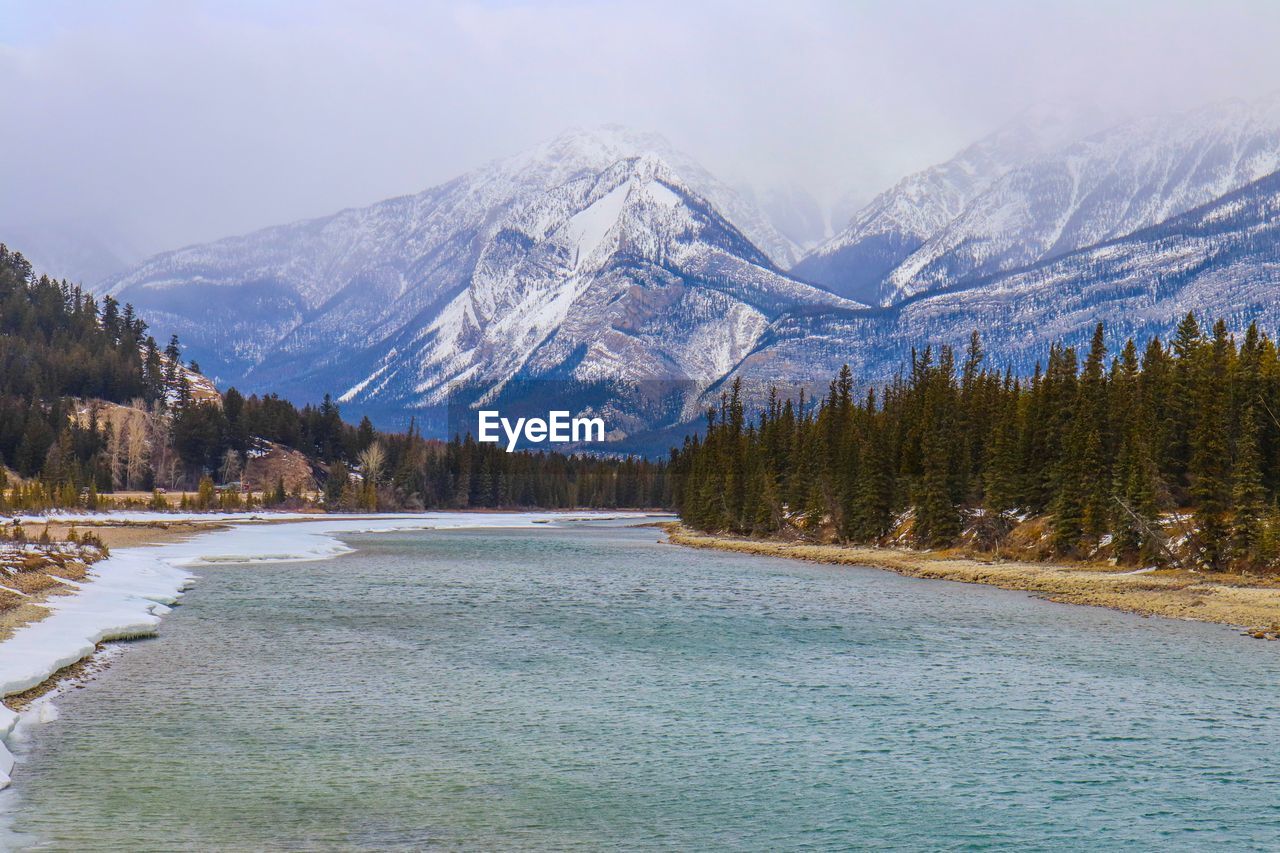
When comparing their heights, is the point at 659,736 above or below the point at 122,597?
below

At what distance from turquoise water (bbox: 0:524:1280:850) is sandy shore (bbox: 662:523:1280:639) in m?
4.69

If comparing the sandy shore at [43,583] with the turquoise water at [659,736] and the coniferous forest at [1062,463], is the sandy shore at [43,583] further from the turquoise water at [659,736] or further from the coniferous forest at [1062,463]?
the coniferous forest at [1062,463]

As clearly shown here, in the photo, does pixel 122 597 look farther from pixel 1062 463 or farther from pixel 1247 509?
pixel 1062 463

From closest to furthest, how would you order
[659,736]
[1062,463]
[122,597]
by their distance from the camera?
1. [659,736]
2. [122,597]
3. [1062,463]

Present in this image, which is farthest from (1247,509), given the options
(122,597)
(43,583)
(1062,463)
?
(43,583)

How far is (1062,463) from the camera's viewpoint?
280ft

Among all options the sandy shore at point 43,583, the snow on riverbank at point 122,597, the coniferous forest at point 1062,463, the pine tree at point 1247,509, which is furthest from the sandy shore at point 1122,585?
the sandy shore at point 43,583

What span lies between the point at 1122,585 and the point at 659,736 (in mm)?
43973

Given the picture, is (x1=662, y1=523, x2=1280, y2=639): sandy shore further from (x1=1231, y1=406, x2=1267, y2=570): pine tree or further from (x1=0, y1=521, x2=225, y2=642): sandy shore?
(x1=0, y1=521, x2=225, y2=642): sandy shore

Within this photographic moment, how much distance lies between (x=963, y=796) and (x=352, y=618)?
32033mm

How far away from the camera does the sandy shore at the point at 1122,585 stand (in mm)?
50750

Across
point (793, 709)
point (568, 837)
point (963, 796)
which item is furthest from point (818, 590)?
point (568, 837)

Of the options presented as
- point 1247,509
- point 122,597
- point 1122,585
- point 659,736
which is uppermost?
point 1247,509

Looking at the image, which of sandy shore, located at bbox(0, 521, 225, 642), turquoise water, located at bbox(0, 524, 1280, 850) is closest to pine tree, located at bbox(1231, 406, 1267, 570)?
turquoise water, located at bbox(0, 524, 1280, 850)
